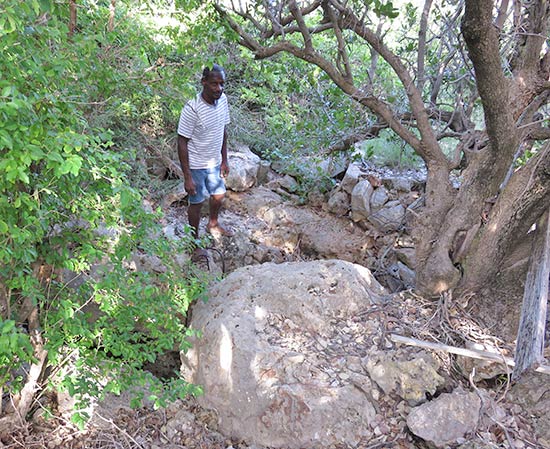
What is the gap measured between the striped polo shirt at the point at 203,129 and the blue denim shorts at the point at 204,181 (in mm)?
62

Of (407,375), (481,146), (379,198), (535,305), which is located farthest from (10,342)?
(379,198)

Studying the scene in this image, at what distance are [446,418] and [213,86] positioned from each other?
3.28 meters

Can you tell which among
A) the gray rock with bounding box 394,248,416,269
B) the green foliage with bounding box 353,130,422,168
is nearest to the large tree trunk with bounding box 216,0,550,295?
the gray rock with bounding box 394,248,416,269

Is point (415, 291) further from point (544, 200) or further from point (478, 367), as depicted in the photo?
point (544, 200)

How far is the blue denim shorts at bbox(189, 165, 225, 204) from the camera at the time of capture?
14.8 feet

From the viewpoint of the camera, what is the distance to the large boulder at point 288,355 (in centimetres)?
296

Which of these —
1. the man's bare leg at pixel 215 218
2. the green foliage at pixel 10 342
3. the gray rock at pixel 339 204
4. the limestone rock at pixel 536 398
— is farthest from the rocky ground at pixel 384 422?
the gray rock at pixel 339 204

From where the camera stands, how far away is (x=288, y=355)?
10.6 ft

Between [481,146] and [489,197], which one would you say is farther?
[481,146]

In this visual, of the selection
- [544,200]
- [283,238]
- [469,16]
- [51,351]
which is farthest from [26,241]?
[283,238]

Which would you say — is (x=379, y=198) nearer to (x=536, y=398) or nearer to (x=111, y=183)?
(x=536, y=398)

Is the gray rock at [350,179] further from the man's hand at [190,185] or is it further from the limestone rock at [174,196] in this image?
the man's hand at [190,185]

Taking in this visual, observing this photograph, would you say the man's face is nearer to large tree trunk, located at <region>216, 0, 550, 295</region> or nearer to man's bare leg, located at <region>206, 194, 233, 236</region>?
large tree trunk, located at <region>216, 0, 550, 295</region>

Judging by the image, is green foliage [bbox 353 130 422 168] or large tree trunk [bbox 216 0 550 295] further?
green foliage [bbox 353 130 422 168]
